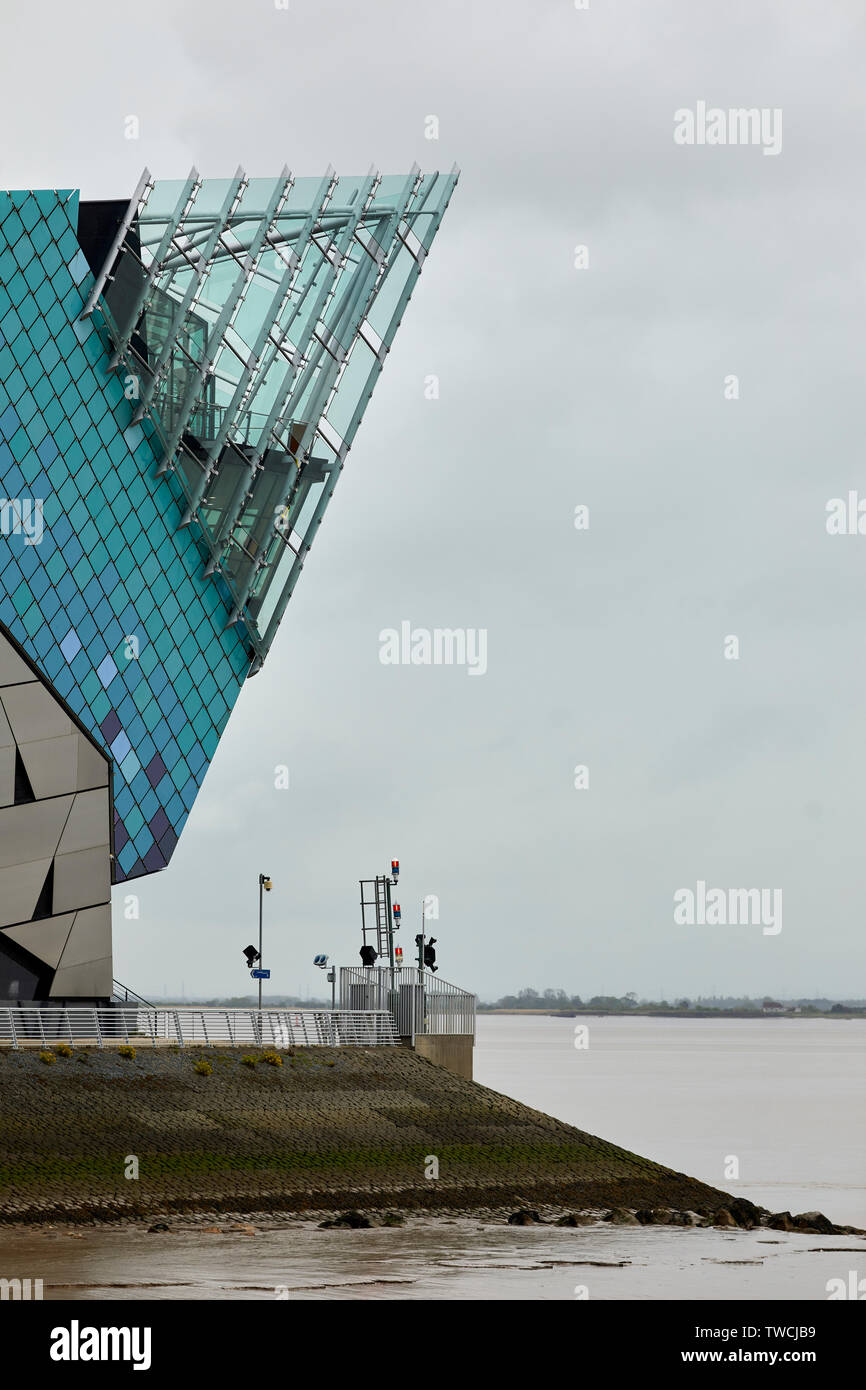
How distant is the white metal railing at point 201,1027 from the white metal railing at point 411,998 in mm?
560

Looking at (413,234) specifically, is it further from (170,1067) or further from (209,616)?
(170,1067)

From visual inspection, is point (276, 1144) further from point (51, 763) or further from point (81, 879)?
point (51, 763)

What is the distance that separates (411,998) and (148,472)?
1796 centimetres

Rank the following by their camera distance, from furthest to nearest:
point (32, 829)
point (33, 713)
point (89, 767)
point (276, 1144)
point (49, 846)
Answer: point (89, 767) < point (49, 846) < point (33, 713) < point (32, 829) < point (276, 1144)

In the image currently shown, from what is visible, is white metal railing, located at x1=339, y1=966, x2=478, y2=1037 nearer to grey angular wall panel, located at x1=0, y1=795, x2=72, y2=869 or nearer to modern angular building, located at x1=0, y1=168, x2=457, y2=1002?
→ modern angular building, located at x1=0, y1=168, x2=457, y2=1002

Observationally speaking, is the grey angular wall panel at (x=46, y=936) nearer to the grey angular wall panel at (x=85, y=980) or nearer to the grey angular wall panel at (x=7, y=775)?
the grey angular wall panel at (x=85, y=980)

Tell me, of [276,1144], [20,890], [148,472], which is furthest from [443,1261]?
[148,472]

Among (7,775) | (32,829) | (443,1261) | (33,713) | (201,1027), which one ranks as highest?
(33,713)

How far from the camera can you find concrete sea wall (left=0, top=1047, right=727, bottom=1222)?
32625mm

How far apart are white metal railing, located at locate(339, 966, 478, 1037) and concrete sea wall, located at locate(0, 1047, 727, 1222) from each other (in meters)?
3.76

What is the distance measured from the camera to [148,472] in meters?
55.1

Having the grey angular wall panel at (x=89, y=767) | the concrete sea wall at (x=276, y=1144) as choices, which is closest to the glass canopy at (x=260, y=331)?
the grey angular wall panel at (x=89, y=767)

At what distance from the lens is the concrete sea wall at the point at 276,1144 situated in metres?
32.6

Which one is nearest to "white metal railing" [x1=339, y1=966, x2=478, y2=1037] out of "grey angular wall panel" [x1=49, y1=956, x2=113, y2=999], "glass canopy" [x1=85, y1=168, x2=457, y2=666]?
"grey angular wall panel" [x1=49, y1=956, x2=113, y2=999]
